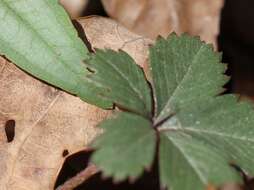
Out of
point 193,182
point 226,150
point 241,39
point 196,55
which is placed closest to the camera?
point 193,182

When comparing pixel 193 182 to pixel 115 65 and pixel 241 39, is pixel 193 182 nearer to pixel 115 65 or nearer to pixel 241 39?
pixel 115 65

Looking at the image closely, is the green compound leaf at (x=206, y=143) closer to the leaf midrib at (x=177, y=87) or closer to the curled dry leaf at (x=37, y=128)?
Answer: the leaf midrib at (x=177, y=87)

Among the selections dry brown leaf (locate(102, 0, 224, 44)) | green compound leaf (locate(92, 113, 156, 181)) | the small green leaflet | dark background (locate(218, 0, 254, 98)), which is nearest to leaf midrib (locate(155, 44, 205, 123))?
the small green leaflet

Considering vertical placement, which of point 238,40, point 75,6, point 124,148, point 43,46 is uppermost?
point 124,148

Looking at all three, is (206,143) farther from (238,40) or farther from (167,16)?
(238,40)

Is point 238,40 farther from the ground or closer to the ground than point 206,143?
closer to the ground

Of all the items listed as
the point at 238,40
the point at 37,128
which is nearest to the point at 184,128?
the point at 37,128

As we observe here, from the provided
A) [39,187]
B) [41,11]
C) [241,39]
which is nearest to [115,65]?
[41,11]
